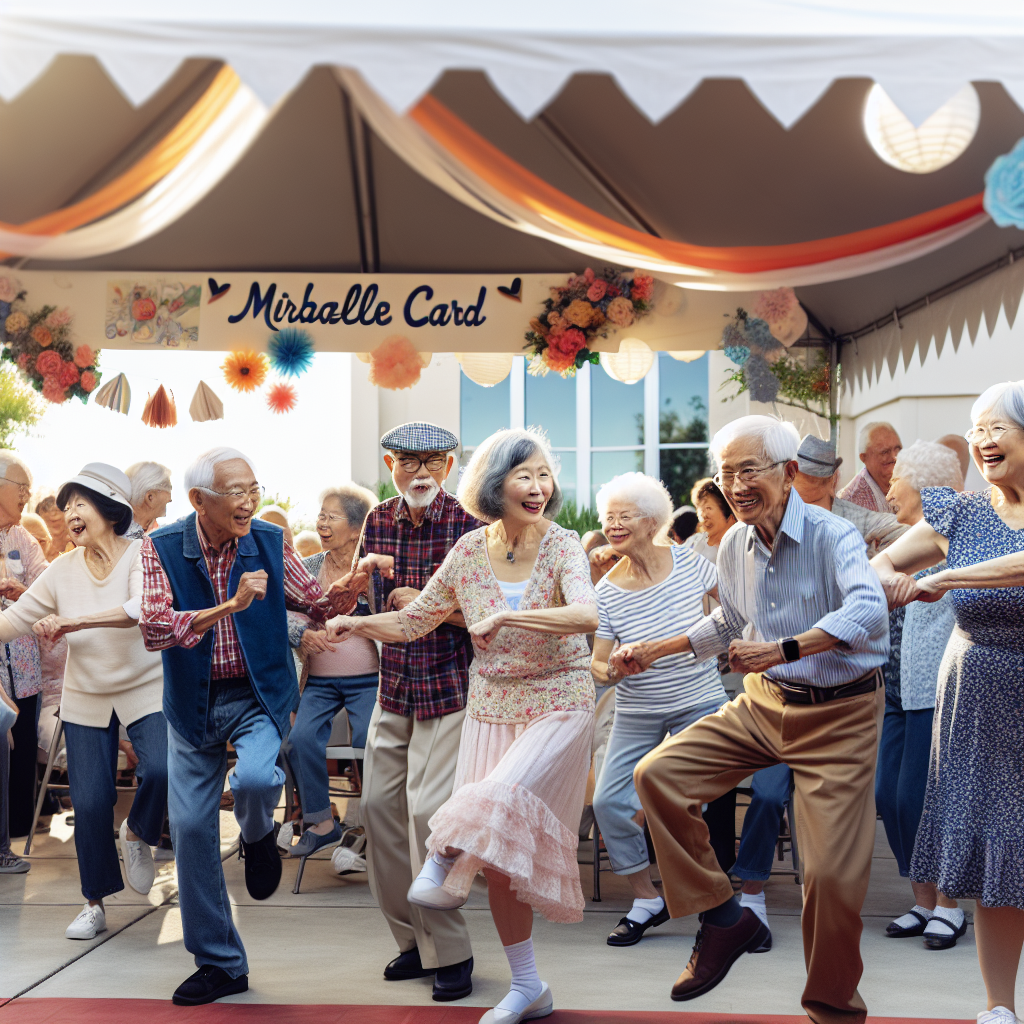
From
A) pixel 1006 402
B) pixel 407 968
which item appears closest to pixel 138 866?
pixel 407 968

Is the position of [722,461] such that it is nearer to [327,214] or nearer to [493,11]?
[493,11]

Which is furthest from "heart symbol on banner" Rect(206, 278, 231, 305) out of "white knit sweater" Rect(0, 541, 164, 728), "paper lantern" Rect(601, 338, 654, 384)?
"white knit sweater" Rect(0, 541, 164, 728)

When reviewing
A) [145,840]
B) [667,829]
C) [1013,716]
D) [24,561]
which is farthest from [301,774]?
[1013,716]

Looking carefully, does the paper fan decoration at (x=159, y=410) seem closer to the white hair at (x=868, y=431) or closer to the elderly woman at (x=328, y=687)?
the elderly woman at (x=328, y=687)

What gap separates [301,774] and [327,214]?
4170 millimetres

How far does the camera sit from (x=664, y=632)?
4734 mm

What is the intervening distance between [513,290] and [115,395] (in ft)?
9.50

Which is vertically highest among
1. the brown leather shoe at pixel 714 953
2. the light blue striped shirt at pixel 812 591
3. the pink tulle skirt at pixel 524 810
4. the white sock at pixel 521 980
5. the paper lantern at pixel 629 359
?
the paper lantern at pixel 629 359

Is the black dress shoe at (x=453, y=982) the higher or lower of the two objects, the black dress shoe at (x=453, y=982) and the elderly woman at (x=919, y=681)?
the lower

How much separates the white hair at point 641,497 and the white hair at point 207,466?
145cm

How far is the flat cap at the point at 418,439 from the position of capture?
4570mm

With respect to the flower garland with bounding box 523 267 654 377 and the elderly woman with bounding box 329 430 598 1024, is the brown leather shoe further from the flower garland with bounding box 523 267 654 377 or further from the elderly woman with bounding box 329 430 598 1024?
the flower garland with bounding box 523 267 654 377

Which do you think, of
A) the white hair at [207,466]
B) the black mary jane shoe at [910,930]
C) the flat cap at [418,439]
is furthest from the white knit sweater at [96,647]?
the black mary jane shoe at [910,930]

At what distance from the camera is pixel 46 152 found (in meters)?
7.40
